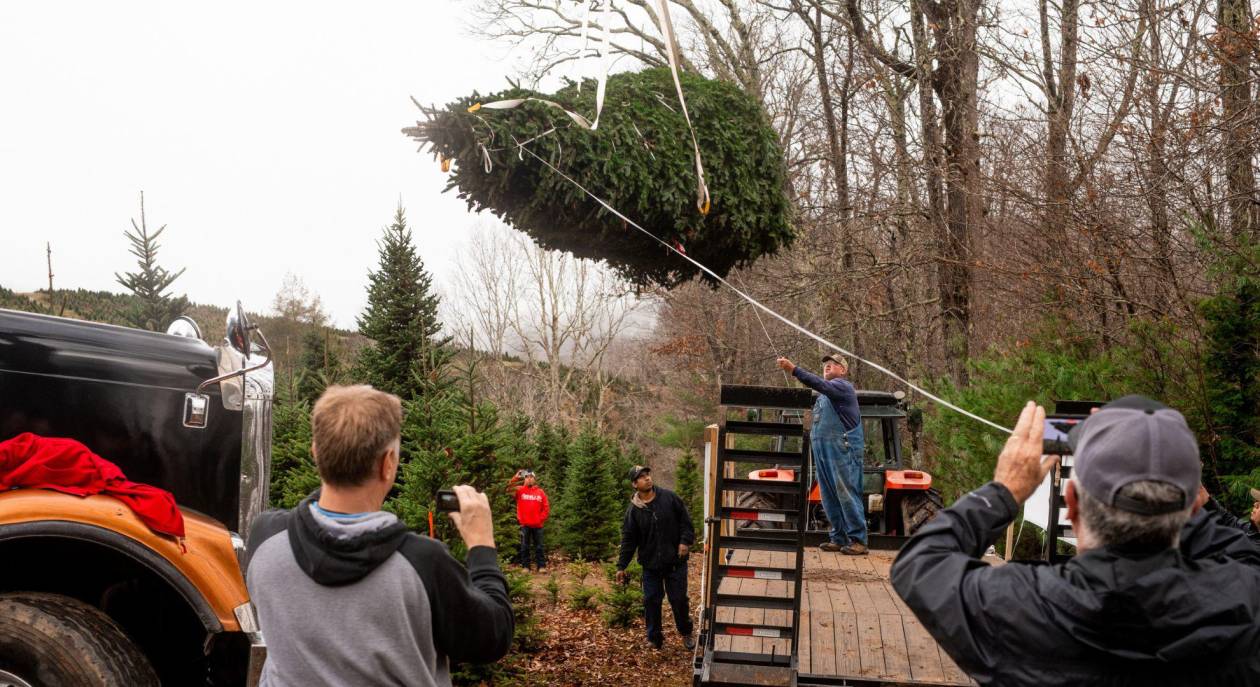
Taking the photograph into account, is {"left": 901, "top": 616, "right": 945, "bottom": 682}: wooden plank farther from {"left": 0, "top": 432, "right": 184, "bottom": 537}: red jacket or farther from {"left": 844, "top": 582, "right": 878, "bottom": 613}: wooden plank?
{"left": 0, "top": 432, "right": 184, "bottom": 537}: red jacket

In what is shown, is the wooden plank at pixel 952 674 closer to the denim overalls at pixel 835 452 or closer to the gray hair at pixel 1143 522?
the denim overalls at pixel 835 452

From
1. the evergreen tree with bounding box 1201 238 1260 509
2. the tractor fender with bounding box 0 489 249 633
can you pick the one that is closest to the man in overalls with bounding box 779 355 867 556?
the evergreen tree with bounding box 1201 238 1260 509

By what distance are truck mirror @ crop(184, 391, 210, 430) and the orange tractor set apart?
665 cm

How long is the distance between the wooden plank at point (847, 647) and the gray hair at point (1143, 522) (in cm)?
581

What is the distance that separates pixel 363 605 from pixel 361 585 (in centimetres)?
4

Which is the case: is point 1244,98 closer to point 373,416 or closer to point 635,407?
point 373,416

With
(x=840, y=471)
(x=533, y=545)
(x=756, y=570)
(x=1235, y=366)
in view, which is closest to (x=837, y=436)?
(x=840, y=471)

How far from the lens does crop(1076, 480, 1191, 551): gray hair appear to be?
1861 mm

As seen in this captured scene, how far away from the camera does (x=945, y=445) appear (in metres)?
13.3

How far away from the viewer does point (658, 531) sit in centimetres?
1070

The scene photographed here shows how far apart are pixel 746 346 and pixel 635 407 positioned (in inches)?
816

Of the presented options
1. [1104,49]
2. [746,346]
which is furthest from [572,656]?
[746,346]

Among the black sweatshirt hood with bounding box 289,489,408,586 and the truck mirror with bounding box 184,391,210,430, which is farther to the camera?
the truck mirror with bounding box 184,391,210,430

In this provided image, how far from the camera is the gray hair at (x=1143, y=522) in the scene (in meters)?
1.86
